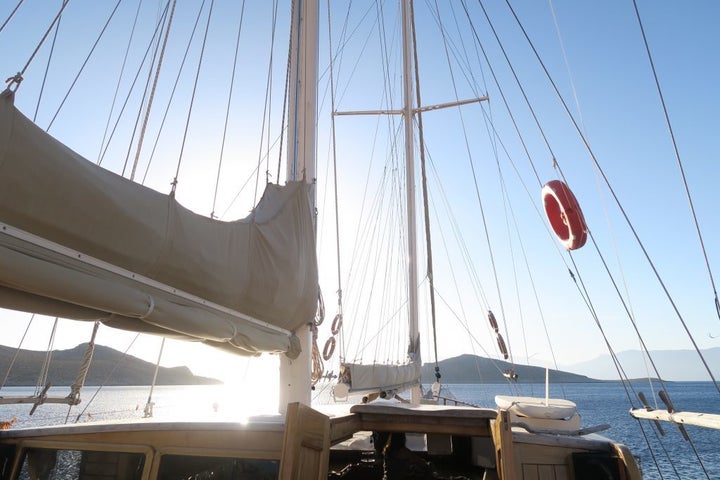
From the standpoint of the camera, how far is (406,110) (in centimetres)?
1580

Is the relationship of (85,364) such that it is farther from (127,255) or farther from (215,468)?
(127,255)

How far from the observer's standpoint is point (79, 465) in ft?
12.5

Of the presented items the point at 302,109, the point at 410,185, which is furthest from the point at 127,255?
the point at 410,185

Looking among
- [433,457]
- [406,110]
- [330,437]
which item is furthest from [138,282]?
[406,110]

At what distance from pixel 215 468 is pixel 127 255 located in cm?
196

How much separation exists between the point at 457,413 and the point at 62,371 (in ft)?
673

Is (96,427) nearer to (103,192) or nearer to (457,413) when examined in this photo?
(103,192)

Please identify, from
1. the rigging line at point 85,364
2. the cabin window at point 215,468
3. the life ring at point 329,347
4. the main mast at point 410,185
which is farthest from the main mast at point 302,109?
the life ring at point 329,347

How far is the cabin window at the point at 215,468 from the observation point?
348 cm

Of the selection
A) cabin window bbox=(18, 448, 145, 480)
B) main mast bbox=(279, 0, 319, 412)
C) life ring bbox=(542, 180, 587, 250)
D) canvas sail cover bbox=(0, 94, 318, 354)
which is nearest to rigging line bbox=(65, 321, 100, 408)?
cabin window bbox=(18, 448, 145, 480)

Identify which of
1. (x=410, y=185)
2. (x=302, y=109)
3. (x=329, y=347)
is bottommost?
(x=329, y=347)

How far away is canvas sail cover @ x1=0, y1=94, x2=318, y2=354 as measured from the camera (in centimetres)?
219

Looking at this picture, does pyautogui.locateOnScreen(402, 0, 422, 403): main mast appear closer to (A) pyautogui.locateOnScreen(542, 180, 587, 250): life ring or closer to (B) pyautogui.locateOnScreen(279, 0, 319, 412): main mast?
(A) pyautogui.locateOnScreen(542, 180, 587, 250): life ring

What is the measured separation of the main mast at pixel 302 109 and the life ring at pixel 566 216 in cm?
349
